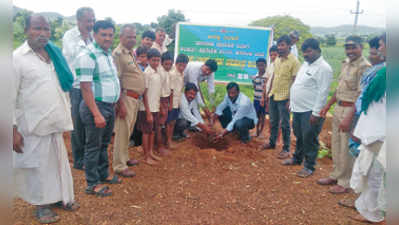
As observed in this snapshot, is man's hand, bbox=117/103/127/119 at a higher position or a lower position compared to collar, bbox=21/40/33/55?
lower

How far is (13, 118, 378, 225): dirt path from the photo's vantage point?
2.61 m

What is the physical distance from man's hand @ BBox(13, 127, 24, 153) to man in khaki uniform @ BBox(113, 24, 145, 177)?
123 centimetres

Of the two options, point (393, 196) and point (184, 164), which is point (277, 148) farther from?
point (393, 196)

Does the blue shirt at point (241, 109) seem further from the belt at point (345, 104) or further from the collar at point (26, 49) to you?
the collar at point (26, 49)

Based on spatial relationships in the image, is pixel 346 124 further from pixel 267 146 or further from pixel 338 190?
pixel 267 146

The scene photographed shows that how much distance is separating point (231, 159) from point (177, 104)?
1218 mm

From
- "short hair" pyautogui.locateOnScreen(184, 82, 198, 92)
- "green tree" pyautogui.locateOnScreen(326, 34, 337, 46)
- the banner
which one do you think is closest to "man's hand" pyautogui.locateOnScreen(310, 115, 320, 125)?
"short hair" pyautogui.locateOnScreen(184, 82, 198, 92)

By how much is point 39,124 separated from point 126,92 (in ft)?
3.94

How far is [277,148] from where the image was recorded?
4812 millimetres

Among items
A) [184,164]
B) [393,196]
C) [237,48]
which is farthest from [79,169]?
[237,48]

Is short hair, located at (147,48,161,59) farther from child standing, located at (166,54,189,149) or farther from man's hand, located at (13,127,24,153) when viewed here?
man's hand, located at (13,127,24,153)

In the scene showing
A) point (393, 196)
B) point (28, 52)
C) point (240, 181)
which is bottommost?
point (240, 181)

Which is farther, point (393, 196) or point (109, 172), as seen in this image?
point (109, 172)

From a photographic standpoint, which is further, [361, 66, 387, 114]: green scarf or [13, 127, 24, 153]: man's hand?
[361, 66, 387, 114]: green scarf
